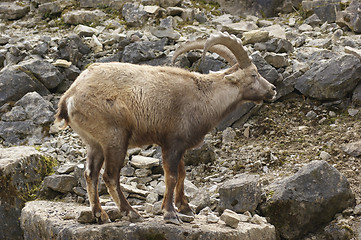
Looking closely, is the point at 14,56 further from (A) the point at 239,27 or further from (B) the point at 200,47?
(B) the point at 200,47

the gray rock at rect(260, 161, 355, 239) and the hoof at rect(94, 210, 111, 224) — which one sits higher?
the hoof at rect(94, 210, 111, 224)

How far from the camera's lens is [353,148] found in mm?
12047

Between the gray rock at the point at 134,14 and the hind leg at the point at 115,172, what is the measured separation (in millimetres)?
11177

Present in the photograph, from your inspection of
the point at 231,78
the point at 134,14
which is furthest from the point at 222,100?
the point at 134,14

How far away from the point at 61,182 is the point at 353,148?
7136 mm

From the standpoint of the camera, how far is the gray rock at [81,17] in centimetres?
1922

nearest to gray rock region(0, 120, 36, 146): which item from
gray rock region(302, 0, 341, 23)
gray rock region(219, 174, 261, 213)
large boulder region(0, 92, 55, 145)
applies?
large boulder region(0, 92, 55, 145)

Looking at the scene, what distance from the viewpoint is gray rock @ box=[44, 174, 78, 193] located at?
11.5 m

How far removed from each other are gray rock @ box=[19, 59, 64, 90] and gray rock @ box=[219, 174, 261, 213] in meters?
7.85

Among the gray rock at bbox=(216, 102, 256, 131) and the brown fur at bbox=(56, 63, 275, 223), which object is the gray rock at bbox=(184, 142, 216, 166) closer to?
the gray rock at bbox=(216, 102, 256, 131)

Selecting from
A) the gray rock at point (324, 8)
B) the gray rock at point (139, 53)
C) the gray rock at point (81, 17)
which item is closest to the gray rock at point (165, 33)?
the gray rock at point (139, 53)

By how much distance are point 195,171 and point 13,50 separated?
8.25m

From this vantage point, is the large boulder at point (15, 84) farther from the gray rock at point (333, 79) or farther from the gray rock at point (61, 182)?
the gray rock at point (333, 79)

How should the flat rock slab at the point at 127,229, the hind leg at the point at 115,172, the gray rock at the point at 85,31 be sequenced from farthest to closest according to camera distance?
the gray rock at the point at 85,31 → the hind leg at the point at 115,172 → the flat rock slab at the point at 127,229
